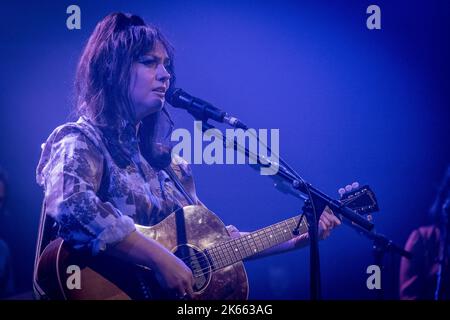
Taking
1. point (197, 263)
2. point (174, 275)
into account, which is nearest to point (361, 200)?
point (197, 263)

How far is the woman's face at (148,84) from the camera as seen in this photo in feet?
9.10

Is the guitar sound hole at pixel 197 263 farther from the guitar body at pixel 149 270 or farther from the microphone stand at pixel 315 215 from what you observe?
the microphone stand at pixel 315 215

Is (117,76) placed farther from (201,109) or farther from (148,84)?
(201,109)

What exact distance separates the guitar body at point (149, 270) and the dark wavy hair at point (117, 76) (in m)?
0.43

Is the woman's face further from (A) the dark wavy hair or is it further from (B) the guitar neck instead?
(B) the guitar neck

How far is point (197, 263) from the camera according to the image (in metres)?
2.61

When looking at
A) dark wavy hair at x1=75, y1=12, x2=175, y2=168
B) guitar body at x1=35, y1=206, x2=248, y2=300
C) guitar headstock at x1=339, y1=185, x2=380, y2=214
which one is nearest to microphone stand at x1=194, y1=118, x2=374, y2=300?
guitar headstock at x1=339, y1=185, x2=380, y2=214

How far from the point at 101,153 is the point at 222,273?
34.8 inches

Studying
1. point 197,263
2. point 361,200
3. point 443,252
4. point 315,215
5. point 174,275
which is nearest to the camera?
point 315,215

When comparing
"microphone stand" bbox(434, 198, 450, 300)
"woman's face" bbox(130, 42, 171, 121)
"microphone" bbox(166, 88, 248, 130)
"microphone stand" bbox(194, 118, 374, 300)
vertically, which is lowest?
"microphone stand" bbox(434, 198, 450, 300)

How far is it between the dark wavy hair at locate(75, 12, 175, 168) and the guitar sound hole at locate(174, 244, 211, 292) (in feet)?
1.71

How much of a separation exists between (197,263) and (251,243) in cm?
33

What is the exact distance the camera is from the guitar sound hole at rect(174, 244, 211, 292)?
102 inches
